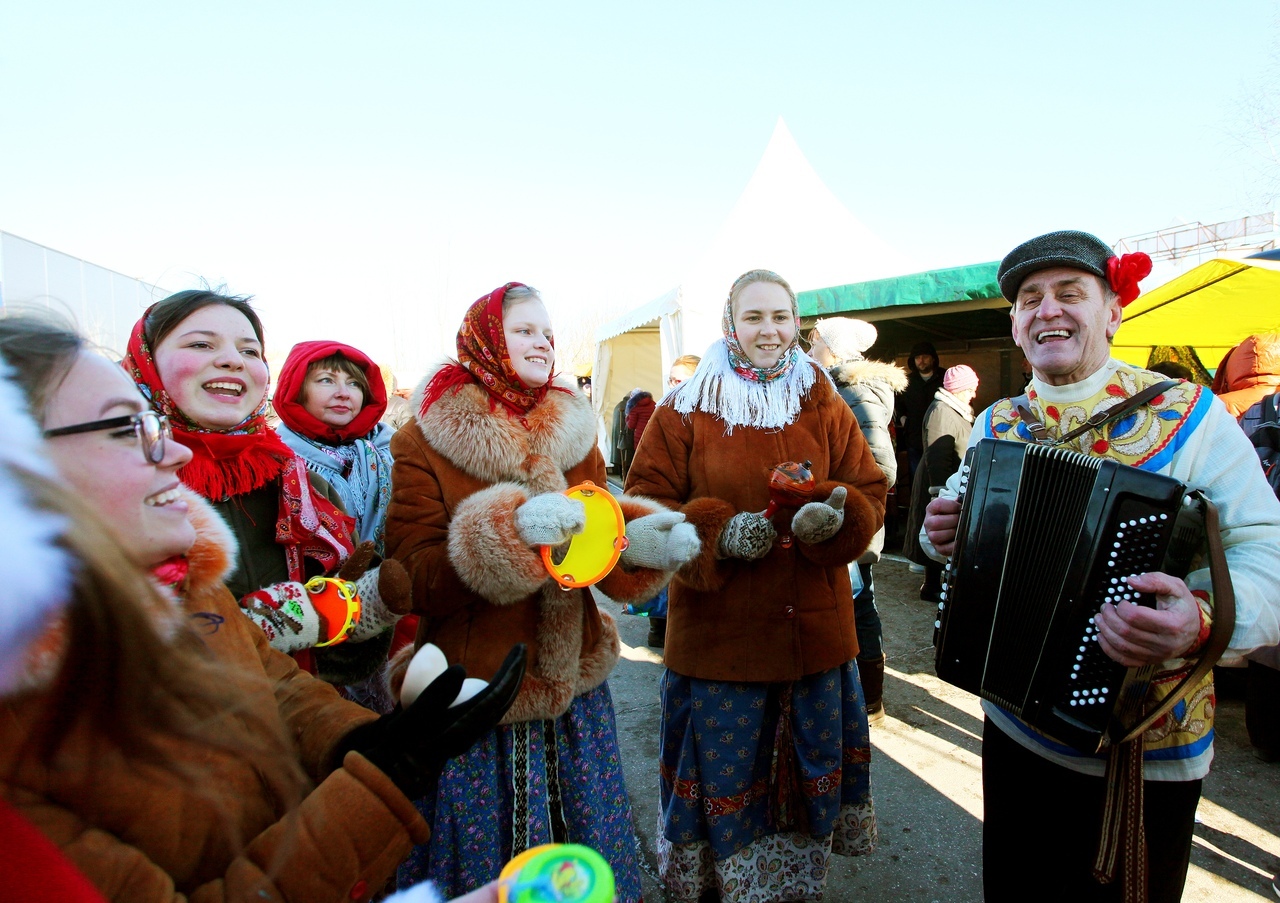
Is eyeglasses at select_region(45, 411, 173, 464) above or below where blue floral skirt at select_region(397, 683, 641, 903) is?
above

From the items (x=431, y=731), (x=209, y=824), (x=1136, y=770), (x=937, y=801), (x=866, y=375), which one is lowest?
(x=937, y=801)

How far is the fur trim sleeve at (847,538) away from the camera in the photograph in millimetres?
2121

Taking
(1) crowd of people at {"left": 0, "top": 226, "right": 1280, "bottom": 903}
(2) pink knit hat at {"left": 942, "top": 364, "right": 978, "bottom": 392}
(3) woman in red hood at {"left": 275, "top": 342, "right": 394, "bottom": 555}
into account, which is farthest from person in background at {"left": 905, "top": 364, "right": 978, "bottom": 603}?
(3) woman in red hood at {"left": 275, "top": 342, "right": 394, "bottom": 555}

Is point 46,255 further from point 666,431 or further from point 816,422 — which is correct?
point 816,422

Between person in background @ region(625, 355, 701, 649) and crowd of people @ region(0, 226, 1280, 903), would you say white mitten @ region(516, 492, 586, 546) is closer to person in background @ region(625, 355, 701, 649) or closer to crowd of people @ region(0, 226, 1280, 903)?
crowd of people @ region(0, 226, 1280, 903)

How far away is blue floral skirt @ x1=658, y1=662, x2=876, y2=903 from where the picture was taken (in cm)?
214

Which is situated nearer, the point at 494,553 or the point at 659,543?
the point at 494,553

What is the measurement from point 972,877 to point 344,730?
2409 mm

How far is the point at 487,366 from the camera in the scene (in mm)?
1951

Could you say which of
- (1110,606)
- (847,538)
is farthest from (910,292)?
(1110,606)

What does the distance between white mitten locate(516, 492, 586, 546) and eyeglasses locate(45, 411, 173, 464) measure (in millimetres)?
820

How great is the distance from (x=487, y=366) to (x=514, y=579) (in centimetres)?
68

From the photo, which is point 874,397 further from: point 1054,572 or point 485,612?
point 485,612

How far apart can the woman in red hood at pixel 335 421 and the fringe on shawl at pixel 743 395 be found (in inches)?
55.6
